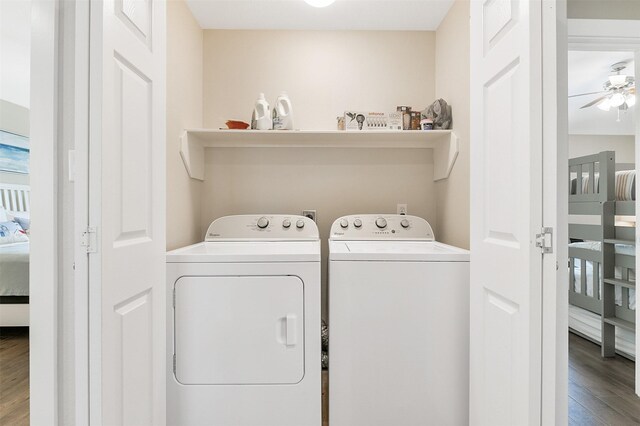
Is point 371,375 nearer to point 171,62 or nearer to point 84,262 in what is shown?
point 84,262

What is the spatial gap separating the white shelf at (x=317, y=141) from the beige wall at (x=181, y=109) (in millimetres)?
99

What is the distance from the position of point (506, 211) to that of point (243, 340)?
1.20 m

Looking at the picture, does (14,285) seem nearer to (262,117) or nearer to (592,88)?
(262,117)

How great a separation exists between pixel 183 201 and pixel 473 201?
1.58 meters

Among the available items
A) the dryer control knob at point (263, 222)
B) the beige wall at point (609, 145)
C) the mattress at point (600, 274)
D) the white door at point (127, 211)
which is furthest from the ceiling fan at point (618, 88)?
the white door at point (127, 211)

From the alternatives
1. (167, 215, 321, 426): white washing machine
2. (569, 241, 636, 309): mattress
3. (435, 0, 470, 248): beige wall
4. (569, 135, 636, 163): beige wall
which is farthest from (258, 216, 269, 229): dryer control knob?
(569, 135, 636, 163): beige wall

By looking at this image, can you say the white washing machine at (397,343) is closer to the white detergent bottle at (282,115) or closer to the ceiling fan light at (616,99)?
the white detergent bottle at (282,115)

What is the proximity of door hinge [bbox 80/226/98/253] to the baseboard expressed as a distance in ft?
10.1

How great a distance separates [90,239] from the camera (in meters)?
1.02

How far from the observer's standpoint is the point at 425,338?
63.0 inches

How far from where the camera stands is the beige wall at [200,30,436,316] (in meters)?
2.49

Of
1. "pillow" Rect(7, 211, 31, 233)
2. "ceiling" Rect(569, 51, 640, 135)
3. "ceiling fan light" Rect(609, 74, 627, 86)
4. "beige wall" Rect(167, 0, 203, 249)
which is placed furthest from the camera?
"pillow" Rect(7, 211, 31, 233)

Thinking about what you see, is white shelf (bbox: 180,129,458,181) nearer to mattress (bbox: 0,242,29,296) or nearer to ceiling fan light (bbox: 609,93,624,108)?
ceiling fan light (bbox: 609,93,624,108)

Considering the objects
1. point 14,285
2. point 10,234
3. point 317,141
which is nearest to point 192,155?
point 317,141
